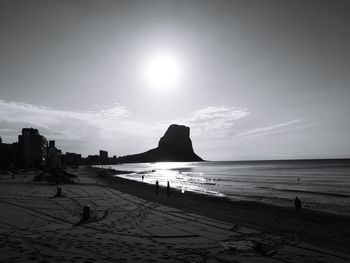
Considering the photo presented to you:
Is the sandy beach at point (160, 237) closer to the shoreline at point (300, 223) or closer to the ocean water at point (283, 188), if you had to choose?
the shoreline at point (300, 223)

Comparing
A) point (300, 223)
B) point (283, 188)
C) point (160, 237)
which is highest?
point (160, 237)

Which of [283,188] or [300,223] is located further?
[283,188]

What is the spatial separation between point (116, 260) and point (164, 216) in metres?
11.4

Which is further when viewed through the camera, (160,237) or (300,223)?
(300,223)

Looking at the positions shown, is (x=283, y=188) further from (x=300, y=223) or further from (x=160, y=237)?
(x=160, y=237)

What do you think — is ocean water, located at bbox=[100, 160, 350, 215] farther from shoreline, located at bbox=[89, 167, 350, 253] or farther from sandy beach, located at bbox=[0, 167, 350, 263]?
sandy beach, located at bbox=[0, 167, 350, 263]

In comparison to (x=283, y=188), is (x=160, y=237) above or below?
above

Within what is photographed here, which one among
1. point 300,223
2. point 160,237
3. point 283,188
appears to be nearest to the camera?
point 160,237

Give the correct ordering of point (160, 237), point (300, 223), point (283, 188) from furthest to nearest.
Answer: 1. point (283, 188)
2. point (300, 223)
3. point (160, 237)

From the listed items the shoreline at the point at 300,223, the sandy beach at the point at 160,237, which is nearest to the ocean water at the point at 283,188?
the shoreline at the point at 300,223

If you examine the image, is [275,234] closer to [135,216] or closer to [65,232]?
[135,216]

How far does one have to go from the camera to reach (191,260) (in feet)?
37.3

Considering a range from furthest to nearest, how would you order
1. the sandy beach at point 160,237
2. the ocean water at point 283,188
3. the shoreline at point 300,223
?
the ocean water at point 283,188, the shoreline at point 300,223, the sandy beach at point 160,237

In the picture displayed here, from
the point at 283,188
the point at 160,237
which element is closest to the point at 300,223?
the point at 160,237
